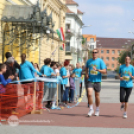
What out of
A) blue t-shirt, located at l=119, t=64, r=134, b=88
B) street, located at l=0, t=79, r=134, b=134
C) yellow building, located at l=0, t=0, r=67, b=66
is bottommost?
street, located at l=0, t=79, r=134, b=134

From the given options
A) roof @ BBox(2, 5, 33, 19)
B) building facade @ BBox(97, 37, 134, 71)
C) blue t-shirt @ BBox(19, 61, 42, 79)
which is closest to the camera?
blue t-shirt @ BBox(19, 61, 42, 79)

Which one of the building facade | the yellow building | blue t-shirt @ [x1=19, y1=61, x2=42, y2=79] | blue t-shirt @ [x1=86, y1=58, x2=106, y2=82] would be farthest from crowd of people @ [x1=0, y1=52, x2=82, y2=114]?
the building facade

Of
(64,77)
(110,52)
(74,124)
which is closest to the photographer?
(74,124)

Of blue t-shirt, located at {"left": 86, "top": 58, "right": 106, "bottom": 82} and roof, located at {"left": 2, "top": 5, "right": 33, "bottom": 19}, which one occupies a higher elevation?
roof, located at {"left": 2, "top": 5, "right": 33, "bottom": 19}

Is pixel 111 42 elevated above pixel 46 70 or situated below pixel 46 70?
above

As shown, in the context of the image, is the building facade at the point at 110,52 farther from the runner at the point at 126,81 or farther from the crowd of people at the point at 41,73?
the runner at the point at 126,81

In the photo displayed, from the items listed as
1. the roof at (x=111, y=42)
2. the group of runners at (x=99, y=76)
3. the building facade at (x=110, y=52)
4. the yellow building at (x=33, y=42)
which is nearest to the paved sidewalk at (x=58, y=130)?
the group of runners at (x=99, y=76)

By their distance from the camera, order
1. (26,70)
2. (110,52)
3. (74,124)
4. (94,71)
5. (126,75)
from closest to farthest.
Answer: (74,124)
(126,75)
(94,71)
(26,70)
(110,52)

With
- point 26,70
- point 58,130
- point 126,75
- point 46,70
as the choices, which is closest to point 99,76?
point 126,75

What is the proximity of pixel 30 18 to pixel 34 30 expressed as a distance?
125 centimetres

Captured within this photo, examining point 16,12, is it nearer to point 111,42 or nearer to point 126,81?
point 126,81

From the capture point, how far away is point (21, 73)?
1137cm

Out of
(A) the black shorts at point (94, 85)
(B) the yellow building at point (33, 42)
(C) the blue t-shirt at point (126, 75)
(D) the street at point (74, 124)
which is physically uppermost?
(B) the yellow building at point (33, 42)

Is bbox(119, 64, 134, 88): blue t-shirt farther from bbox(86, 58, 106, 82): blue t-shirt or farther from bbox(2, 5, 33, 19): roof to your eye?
bbox(2, 5, 33, 19): roof
